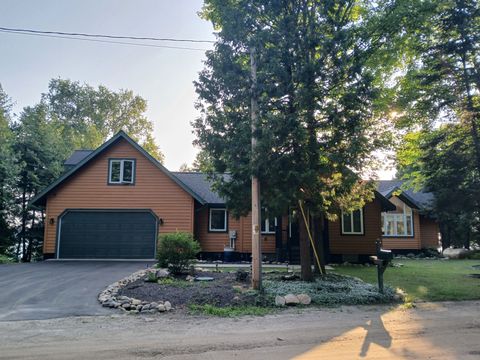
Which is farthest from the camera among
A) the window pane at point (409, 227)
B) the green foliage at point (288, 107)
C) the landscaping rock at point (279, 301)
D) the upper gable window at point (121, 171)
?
the window pane at point (409, 227)

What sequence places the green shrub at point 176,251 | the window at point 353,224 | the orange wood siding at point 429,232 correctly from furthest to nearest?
the orange wood siding at point 429,232, the window at point 353,224, the green shrub at point 176,251

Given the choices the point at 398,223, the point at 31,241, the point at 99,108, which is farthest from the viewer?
the point at 99,108

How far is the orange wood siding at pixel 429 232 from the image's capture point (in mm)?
24625

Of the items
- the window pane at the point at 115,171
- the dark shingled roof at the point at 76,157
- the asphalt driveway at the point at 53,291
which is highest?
the dark shingled roof at the point at 76,157

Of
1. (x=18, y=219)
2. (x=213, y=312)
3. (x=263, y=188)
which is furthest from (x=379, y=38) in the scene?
(x=18, y=219)

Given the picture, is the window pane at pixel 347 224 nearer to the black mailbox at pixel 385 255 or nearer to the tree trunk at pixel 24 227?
the black mailbox at pixel 385 255

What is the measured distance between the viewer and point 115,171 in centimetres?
1759

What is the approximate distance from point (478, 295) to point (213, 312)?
6.78m

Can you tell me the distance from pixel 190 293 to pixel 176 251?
305 centimetres

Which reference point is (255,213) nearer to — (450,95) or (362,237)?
(450,95)

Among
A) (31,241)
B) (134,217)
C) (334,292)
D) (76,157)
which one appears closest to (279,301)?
(334,292)

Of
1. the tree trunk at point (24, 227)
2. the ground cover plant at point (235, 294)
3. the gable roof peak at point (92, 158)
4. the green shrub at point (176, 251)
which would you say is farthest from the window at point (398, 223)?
the tree trunk at point (24, 227)

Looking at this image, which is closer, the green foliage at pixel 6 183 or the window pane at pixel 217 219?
the window pane at pixel 217 219

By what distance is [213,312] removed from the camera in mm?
6871
